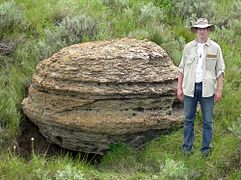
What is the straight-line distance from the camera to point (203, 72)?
6.16m

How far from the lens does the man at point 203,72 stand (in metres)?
6.11

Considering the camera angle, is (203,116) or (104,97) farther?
(104,97)

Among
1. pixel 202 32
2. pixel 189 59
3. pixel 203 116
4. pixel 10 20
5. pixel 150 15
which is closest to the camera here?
pixel 202 32

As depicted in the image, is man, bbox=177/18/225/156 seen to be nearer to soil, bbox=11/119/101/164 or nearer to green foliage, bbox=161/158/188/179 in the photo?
green foliage, bbox=161/158/188/179

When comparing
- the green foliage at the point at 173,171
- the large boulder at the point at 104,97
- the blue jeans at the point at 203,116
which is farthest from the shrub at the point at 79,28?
the green foliage at the point at 173,171

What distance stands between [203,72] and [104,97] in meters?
1.45

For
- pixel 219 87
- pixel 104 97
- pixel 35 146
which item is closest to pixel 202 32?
pixel 219 87

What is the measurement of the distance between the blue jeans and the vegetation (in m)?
0.16

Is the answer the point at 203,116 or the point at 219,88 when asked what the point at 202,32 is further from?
the point at 203,116

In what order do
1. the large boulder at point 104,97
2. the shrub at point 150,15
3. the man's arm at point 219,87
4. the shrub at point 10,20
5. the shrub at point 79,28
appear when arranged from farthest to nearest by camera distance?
1. the shrub at point 150,15
2. the shrub at point 10,20
3. the shrub at point 79,28
4. the large boulder at point 104,97
5. the man's arm at point 219,87

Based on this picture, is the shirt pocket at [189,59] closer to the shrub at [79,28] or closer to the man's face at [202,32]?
the man's face at [202,32]

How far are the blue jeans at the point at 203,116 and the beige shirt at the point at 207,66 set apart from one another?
0.29 ft

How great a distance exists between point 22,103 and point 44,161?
1533 mm

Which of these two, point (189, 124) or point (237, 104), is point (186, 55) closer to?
point (189, 124)
